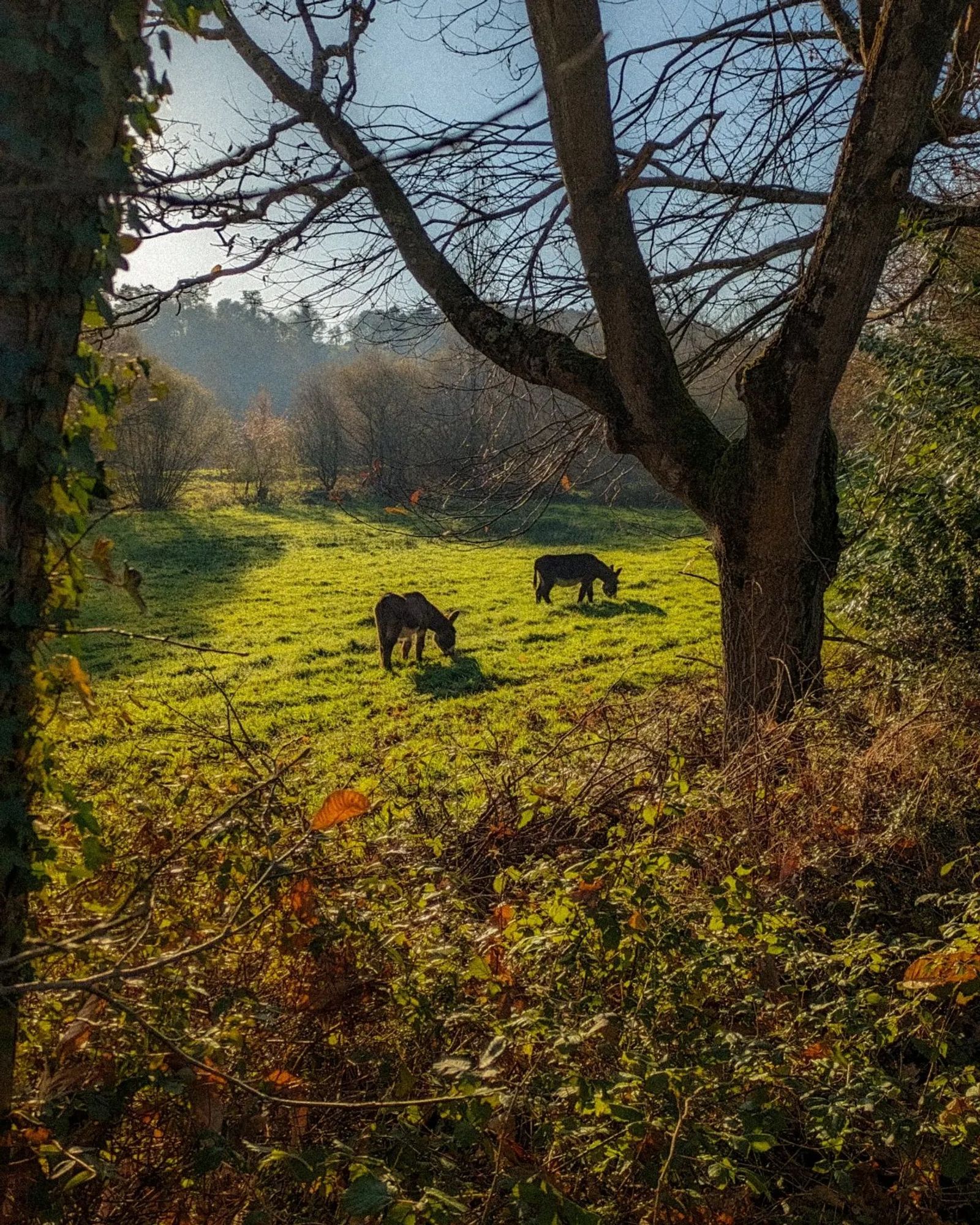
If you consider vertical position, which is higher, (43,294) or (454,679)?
(43,294)

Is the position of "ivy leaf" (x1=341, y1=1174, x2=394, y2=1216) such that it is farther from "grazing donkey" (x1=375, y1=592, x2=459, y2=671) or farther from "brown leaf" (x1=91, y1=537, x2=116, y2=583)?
"grazing donkey" (x1=375, y1=592, x2=459, y2=671)

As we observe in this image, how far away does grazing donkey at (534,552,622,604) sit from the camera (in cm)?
1783

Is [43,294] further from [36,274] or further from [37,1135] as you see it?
[37,1135]

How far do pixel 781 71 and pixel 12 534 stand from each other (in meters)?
5.27

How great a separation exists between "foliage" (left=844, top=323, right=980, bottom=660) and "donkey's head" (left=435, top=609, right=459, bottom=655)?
303 inches

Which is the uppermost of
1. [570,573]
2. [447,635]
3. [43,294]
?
[43,294]

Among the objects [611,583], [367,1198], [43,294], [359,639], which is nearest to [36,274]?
[43,294]

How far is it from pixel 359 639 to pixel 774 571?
10881 millimetres

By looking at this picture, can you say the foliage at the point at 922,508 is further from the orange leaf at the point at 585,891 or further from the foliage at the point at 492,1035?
the orange leaf at the point at 585,891

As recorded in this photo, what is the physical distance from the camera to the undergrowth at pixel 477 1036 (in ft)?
5.56

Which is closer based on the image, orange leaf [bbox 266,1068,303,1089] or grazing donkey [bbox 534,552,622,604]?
orange leaf [bbox 266,1068,303,1089]

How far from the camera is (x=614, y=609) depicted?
57.4 feet

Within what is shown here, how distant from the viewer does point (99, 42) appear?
1.61 m

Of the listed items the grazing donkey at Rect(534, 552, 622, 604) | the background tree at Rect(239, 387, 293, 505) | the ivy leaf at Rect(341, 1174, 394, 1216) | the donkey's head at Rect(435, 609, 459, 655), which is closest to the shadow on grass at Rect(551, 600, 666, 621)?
the grazing donkey at Rect(534, 552, 622, 604)
